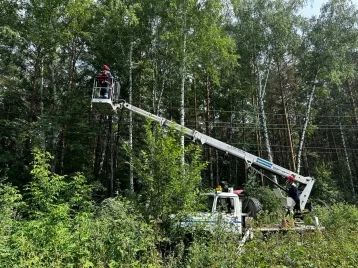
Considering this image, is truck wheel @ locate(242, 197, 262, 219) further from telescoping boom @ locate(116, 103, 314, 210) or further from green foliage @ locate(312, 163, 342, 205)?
green foliage @ locate(312, 163, 342, 205)

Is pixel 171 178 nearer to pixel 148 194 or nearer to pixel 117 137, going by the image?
pixel 148 194

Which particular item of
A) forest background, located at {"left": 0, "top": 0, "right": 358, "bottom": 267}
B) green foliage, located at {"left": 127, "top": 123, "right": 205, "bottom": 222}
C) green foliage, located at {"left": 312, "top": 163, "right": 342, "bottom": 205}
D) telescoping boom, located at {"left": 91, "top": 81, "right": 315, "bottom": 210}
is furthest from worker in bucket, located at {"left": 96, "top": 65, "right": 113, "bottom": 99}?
green foliage, located at {"left": 312, "top": 163, "right": 342, "bottom": 205}

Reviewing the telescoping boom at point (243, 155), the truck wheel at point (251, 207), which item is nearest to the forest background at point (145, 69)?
the telescoping boom at point (243, 155)

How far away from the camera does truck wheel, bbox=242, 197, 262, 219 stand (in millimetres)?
9352

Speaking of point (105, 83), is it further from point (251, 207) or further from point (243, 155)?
point (251, 207)

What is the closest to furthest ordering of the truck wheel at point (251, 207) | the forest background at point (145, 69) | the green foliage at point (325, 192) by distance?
the truck wheel at point (251, 207) < the forest background at point (145, 69) < the green foliage at point (325, 192)

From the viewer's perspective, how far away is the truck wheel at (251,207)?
9352 mm

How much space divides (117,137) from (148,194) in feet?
46.9

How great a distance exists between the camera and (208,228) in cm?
662

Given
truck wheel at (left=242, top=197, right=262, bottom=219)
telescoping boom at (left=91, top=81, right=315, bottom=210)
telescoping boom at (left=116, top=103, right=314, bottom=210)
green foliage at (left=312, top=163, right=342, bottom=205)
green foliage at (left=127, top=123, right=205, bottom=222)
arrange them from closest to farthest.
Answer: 1. green foliage at (left=127, top=123, right=205, bottom=222)
2. truck wheel at (left=242, top=197, right=262, bottom=219)
3. telescoping boom at (left=91, top=81, right=315, bottom=210)
4. telescoping boom at (left=116, top=103, right=314, bottom=210)
5. green foliage at (left=312, top=163, right=342, bottom=205)

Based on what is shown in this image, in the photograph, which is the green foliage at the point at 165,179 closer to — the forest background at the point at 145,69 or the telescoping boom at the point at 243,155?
the forest background at the point at 145,69

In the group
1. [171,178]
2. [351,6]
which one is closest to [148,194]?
[171,178]

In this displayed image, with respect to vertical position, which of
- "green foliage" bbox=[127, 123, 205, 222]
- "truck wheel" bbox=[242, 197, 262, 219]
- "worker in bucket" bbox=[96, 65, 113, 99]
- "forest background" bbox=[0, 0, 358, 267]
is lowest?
"truck wheel" bbox=[242, 197, 262, 219]

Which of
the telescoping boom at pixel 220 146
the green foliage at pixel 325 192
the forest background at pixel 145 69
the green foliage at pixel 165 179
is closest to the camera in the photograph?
the green foliage at pixel 165 179
